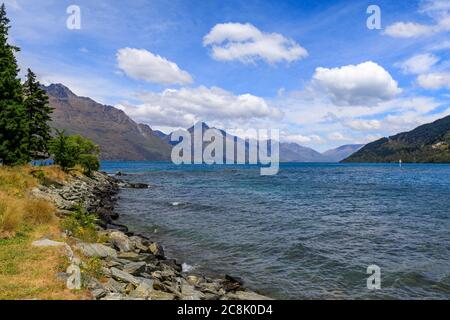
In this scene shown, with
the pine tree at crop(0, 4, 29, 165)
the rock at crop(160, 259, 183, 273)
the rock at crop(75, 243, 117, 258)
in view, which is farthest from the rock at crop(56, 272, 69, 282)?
the pine tree at crop(0, 4, 29, 165)

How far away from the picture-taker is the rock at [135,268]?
640 inches

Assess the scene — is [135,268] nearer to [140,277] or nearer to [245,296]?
[140,277]

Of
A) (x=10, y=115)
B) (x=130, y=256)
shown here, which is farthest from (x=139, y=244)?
(x=10, y=115)

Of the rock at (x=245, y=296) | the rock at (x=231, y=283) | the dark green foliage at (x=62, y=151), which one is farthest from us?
the dark green foliage at (x=62, y=151)

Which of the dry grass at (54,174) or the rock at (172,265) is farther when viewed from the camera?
the dry grass at (54,174)

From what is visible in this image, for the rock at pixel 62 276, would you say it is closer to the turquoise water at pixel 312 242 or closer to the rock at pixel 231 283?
the rock at pixel 231 283

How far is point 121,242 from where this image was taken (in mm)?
22938

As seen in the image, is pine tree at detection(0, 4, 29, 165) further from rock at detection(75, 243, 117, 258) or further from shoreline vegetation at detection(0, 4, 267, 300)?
rock at detection(75, 243, 117, 258)

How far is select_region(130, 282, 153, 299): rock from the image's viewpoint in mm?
12367

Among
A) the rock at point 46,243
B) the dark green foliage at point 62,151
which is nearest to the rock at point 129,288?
the rock at point 46,243

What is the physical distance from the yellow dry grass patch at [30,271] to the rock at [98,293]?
0.25 meters

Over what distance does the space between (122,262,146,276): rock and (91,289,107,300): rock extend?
5.18 meters

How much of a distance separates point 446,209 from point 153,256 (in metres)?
38.9

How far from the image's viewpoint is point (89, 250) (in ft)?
55.7
